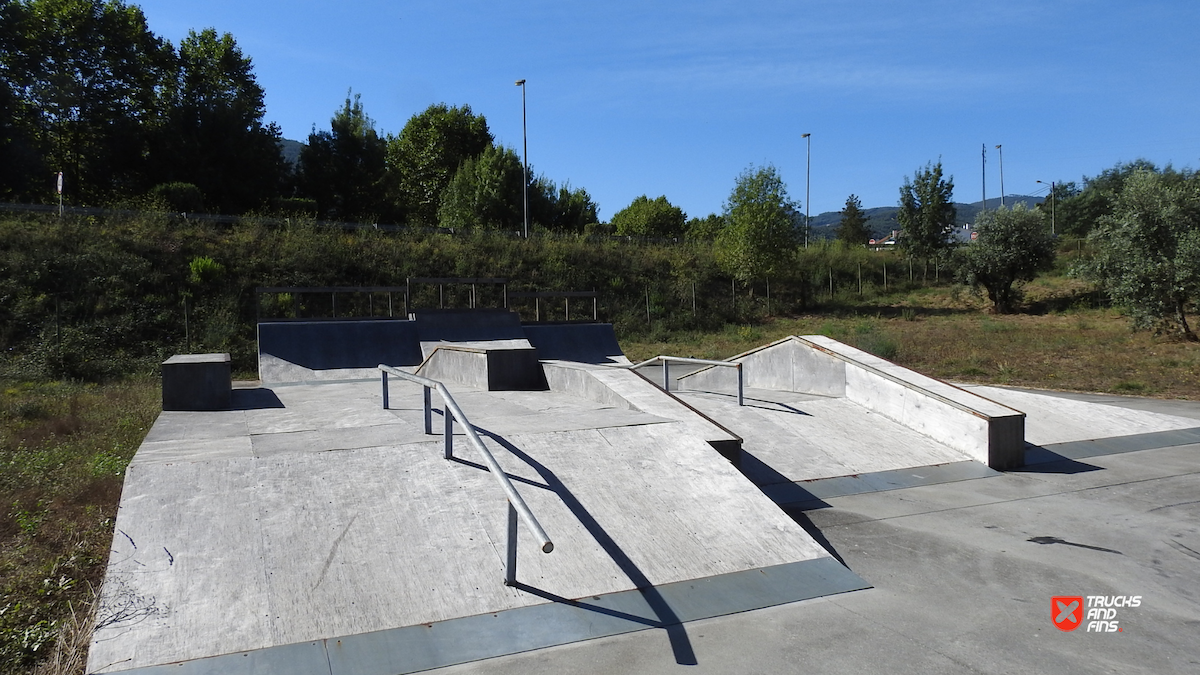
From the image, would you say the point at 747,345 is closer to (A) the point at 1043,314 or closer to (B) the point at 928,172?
(A) the point at 1043,314

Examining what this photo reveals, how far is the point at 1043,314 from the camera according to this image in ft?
95.2

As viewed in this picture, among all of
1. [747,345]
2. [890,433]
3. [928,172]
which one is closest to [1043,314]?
[928,172]

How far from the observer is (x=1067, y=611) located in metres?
4.30

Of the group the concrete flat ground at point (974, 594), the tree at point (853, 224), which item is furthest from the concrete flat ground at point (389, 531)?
the tree at point (853, 224)

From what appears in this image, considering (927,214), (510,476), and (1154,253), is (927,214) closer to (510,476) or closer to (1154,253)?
(1154,253)

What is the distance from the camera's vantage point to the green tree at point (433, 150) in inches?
1980

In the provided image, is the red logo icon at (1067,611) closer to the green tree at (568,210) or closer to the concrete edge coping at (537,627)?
the concrete edge coping at (537,627)

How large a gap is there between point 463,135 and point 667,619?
165ft

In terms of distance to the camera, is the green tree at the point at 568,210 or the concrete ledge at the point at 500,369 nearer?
the concrete ledge at the point at 500,369

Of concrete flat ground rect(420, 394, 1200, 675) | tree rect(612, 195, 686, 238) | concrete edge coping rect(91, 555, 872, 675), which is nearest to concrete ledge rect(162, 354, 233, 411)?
concrete edge coping rect(91, 555, 872, 675)

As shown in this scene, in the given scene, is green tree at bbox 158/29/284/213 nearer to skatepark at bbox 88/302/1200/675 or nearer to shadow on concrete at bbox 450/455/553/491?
skatepark at bbox 88/302/1200/675

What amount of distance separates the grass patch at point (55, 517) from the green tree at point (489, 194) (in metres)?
32.1

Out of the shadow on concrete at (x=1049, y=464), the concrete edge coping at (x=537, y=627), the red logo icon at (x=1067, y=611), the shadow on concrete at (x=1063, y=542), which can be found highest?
the concrete edge coping at (x=537, y=627)

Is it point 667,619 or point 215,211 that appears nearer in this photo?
point 667,619
